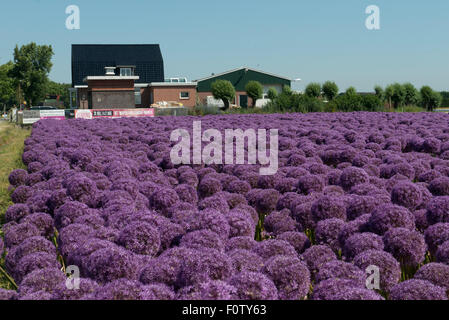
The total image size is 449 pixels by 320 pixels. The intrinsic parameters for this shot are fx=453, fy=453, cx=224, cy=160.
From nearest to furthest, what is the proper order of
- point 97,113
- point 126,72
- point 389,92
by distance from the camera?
1. point 97,113
2. point 389,92
3. point 126,72

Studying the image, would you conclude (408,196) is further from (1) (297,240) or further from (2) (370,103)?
(2) (370,103)

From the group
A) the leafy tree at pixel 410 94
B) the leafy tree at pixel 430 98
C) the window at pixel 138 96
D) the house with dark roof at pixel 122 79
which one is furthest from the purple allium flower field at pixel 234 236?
the window at pixel 138 96

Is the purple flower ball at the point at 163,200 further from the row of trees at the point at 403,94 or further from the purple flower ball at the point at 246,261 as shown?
the row of trees at the point at 403,94

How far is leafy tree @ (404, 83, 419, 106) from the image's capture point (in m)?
41.4

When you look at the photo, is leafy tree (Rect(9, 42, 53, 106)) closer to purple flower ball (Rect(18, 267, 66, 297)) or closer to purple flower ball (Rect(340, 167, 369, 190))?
purple flower ball (Rect(340, 167, 369, 190))

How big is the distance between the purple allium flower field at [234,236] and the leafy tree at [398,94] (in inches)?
1389

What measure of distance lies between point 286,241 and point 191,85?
53.3m

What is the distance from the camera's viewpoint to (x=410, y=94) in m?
41.6

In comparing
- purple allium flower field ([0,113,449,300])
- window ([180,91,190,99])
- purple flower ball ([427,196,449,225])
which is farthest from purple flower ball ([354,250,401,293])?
window ([180,91,190,99])

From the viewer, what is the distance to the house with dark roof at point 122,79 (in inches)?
1954

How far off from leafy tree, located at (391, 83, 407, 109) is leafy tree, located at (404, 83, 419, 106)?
1.65 feet

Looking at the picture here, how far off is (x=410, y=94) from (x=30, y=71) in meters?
60.2

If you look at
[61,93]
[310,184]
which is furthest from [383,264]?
[61,93]
